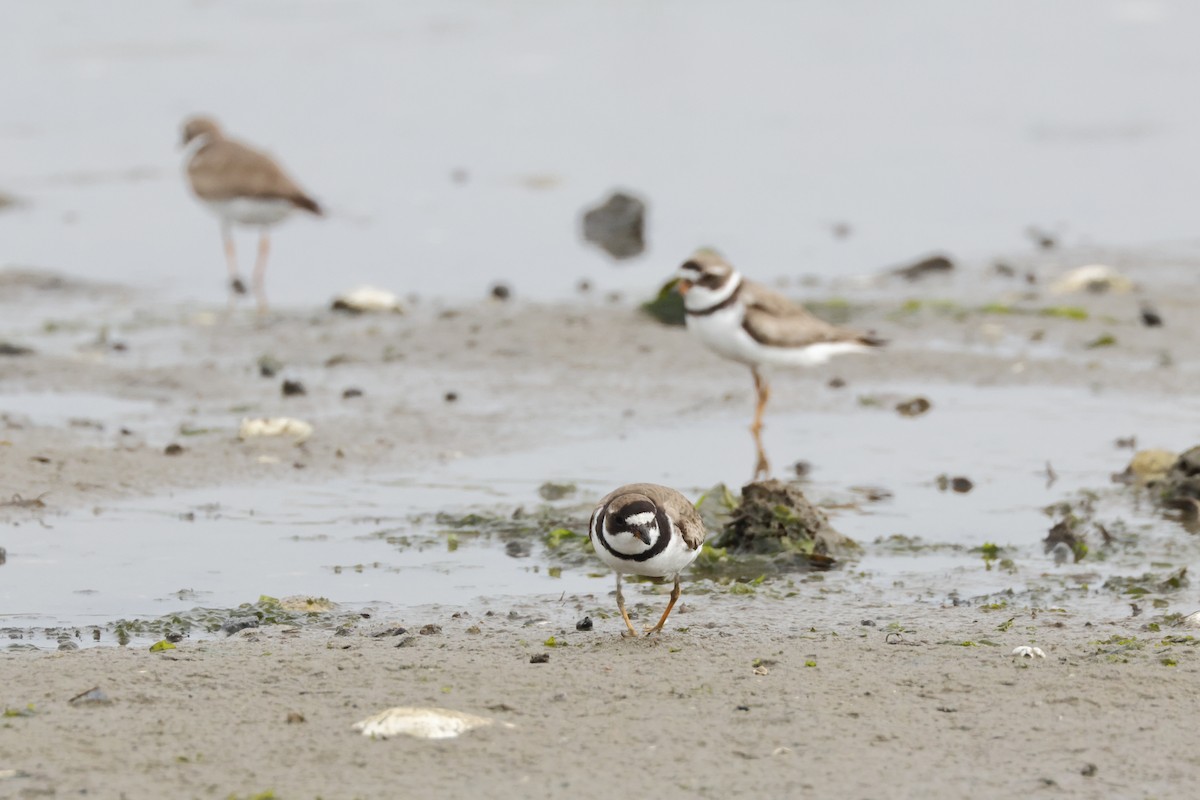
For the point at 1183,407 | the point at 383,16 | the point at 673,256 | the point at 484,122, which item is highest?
the point at 383,16

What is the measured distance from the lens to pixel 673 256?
49.7 feet

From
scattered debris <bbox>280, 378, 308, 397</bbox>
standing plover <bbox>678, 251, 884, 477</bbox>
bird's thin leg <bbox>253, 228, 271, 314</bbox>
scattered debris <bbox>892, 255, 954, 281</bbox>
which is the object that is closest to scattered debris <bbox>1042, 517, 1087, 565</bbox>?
standing plover <bbox>678, 251, 884, 477</bbox>

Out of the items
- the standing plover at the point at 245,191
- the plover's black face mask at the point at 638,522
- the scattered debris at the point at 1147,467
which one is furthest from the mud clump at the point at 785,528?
the standing plover at the point at 245,191

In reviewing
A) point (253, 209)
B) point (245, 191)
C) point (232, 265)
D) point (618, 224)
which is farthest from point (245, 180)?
point (618, 224)

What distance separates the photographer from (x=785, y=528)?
24.5 feet

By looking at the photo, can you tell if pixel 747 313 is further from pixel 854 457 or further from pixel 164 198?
pixel 164 198

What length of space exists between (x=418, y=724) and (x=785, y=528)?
275 cm

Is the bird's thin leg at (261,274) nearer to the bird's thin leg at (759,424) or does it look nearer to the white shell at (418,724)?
the bird's thin leg at (759,424)

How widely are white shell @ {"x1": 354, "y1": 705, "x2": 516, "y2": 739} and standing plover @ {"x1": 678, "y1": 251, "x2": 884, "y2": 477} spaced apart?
5541 millimetres

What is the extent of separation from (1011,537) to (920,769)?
309 cm

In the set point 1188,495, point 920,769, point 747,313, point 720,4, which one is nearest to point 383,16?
point 720,4

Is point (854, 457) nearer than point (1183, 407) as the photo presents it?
Yes

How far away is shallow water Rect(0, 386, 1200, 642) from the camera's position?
7004 millimetres

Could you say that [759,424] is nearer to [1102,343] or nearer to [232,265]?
[1102,343]
